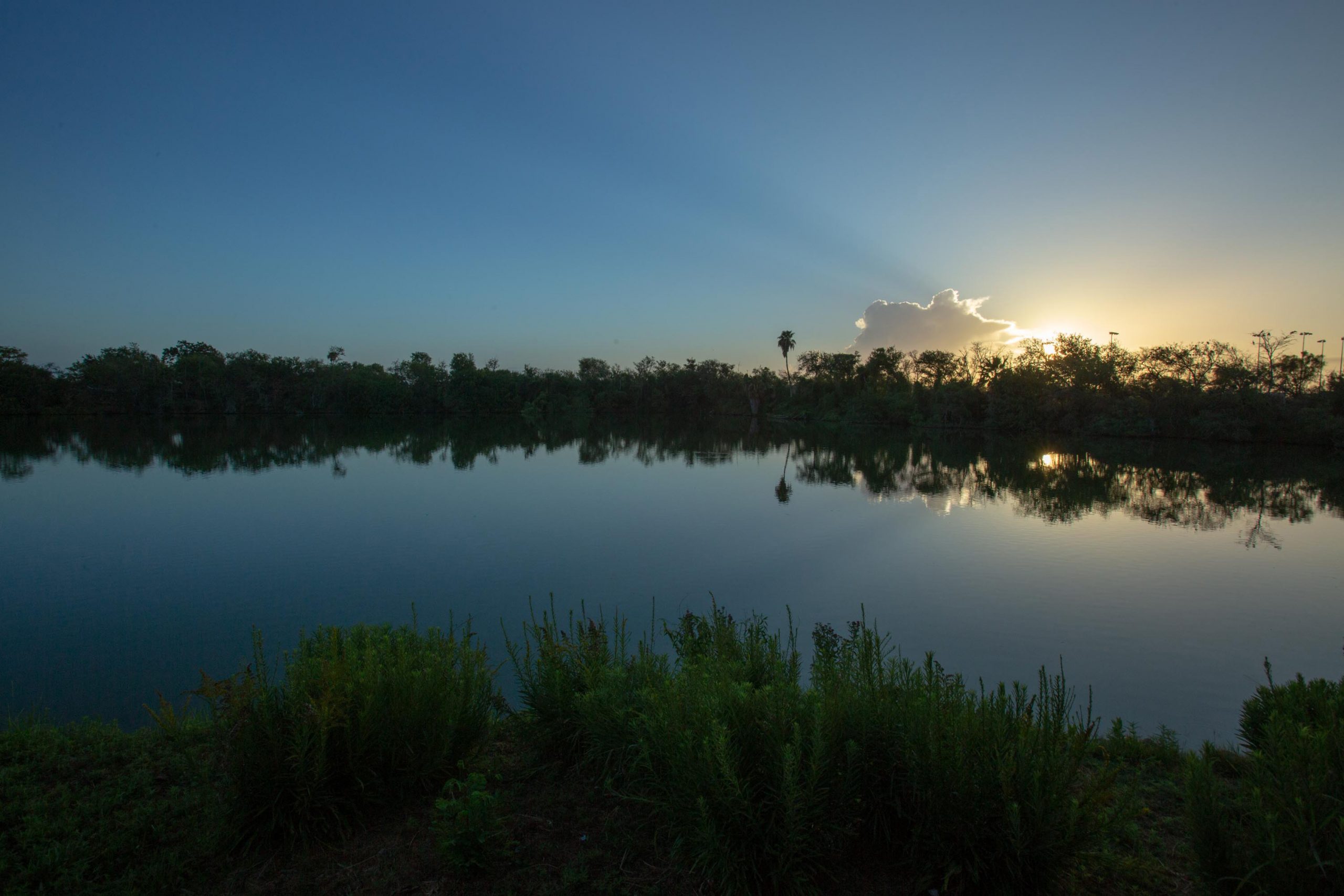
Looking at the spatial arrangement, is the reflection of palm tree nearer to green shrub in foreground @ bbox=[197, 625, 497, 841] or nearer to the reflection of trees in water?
the reflection of trees in water

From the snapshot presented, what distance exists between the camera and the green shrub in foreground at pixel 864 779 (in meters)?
2.72

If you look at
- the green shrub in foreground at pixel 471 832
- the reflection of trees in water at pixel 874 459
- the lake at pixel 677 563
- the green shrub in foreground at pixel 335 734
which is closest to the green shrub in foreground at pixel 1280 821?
the green shrub in foreground at pixel 471 832

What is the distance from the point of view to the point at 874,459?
36188 mm

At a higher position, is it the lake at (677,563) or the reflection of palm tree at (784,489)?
the reflection of palm tree at (784,489)

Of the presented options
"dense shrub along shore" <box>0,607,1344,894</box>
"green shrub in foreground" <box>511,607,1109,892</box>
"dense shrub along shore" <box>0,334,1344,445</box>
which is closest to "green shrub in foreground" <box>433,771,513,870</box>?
"dense shrub along shore" <box>0,607,1344,894</box>

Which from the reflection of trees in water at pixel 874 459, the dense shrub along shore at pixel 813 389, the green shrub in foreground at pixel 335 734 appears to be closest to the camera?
the green shrub in foreground at pixel 335 734

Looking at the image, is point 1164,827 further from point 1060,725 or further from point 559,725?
point 559,725

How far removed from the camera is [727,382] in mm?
103062

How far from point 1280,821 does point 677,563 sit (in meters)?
10.2

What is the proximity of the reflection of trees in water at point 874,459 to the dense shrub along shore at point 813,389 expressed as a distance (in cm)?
527

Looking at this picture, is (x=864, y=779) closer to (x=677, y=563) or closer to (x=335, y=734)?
(x=335, y=734)

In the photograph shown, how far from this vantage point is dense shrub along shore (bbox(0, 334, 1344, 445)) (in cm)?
4878

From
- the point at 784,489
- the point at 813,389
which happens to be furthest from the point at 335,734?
the point at 813,389

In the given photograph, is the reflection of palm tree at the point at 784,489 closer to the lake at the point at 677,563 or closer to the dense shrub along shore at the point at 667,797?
the lake at the point at 677,563
